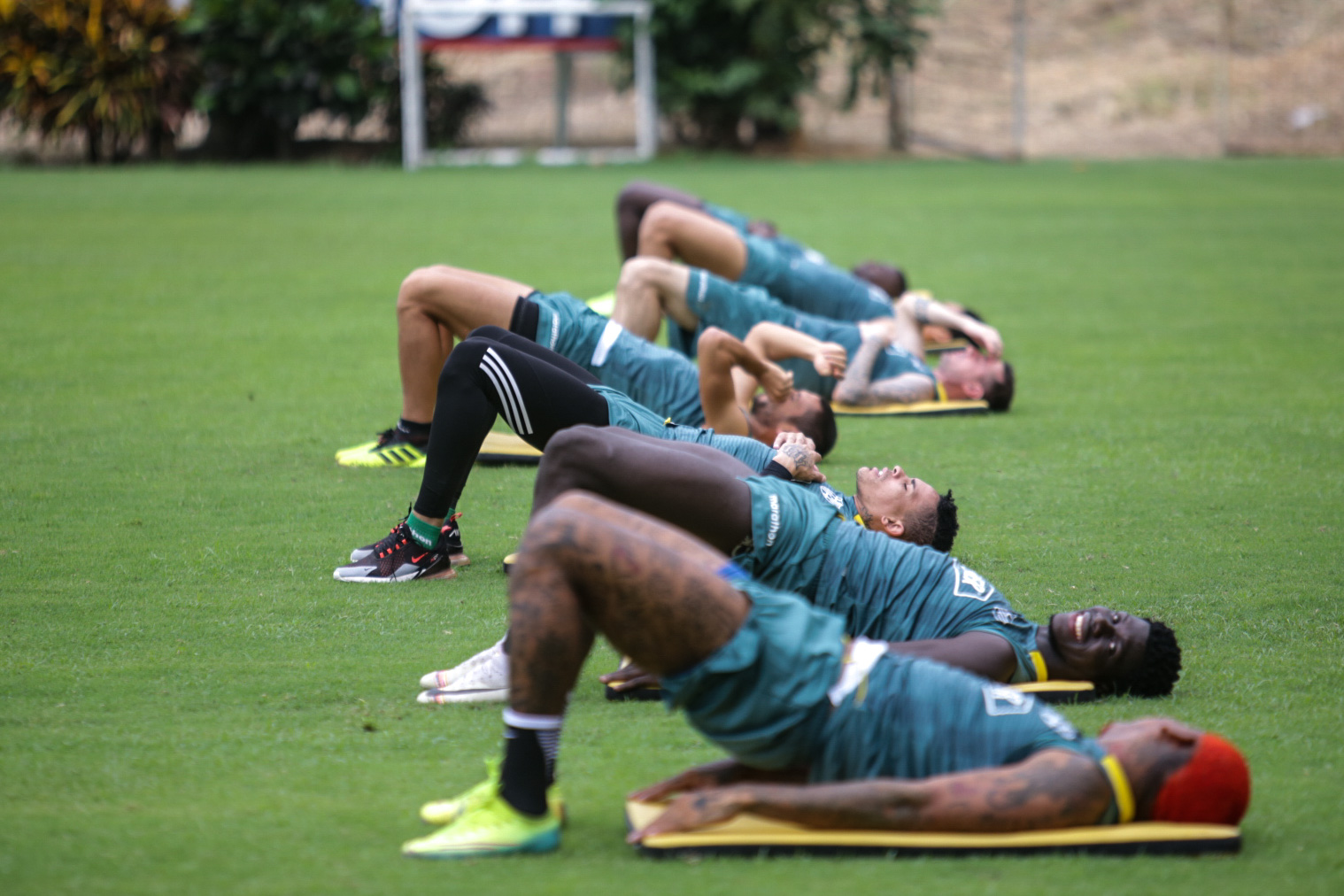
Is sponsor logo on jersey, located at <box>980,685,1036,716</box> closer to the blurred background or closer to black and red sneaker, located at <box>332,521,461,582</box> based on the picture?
black and red sneaker, located at <box>332,521,461,582</box>

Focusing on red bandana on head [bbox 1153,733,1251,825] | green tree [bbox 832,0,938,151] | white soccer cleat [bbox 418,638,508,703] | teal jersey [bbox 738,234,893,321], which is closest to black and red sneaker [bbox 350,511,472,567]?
white soccer cleat [bbox 418,638,508,703]

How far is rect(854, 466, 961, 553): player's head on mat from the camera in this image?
386cm

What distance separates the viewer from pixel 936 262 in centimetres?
1159

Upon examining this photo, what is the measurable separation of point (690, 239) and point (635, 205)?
108cm

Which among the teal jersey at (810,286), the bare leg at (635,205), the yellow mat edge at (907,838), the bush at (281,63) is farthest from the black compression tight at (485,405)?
the bush at (281,63)

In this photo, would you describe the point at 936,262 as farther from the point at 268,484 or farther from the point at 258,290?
the point at 268,484

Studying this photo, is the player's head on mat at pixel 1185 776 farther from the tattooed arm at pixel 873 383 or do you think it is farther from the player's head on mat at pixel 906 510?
the tattooed arm at pixel 873 383

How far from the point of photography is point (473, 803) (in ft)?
8.64

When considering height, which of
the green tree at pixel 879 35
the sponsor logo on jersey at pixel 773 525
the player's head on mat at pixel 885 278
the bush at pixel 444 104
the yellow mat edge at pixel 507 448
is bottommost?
the yellow mat edge at pixel 507 448

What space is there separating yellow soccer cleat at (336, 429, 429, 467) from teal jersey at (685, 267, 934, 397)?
5.38 ft

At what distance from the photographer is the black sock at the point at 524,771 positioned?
8.43 ft

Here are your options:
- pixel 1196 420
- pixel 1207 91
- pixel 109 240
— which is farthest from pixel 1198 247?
pixel 1207 91

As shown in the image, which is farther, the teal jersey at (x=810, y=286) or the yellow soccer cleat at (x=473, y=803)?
the teal jersey at (x=810, y=286)

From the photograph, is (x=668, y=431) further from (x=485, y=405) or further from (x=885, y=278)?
(x=885, y=278)
